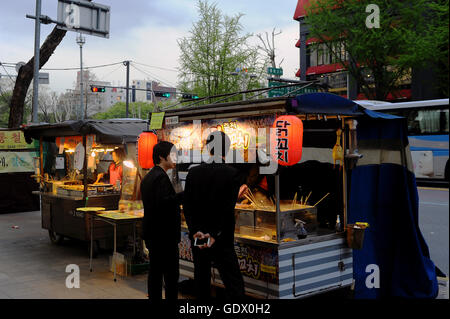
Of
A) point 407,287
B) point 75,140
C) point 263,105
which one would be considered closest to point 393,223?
point 407,287

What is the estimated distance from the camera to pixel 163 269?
5.06 metres

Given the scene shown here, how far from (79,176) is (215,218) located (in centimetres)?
688

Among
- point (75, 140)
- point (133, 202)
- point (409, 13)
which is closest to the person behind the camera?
point (133, 202)

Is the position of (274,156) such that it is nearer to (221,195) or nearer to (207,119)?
(221,195)

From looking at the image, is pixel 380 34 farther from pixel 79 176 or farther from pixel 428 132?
pixel 79 176

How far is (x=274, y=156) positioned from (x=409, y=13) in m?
19.5

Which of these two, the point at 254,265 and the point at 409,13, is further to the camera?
the point at 409,13

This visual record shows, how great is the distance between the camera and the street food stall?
16.8ft

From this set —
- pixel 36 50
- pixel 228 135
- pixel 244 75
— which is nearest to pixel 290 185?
pixel 228 135

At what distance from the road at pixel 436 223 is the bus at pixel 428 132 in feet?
3.21

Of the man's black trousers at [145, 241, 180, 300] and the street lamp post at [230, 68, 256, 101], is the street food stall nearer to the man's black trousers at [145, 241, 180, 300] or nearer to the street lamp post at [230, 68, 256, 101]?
the man's black trousers at [145, 241, 180, 300]

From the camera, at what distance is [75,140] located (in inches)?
395

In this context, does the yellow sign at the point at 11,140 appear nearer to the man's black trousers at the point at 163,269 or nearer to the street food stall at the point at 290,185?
the street food stall at the point at 290,185

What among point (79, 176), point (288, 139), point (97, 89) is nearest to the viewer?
point (288, 139)
